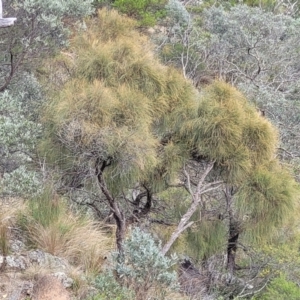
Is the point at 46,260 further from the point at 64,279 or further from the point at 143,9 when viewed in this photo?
the point at 143,9

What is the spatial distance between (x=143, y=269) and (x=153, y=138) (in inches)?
36.0

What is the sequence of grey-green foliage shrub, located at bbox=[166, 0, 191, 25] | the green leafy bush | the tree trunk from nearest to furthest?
the tree trunk → grey-green foliage shrub, located at bbox=[166, 0, 191, 25] → the green leafy bush

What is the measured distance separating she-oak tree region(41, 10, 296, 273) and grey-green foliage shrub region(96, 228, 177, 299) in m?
0.52

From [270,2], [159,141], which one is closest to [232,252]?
[159,141]

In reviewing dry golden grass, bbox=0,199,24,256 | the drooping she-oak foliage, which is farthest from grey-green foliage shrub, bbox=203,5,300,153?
dry golden grass, bbox=0,199,24,256

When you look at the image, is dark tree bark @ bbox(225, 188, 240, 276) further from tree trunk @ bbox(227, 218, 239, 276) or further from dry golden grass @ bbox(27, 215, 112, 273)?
dry golden grass @ bbox(27, 215, 112, 273)

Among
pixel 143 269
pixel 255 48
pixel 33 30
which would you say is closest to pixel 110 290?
pixel 143 269

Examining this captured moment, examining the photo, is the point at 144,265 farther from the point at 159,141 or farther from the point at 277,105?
the point at 277,105

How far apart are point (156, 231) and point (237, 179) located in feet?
3.44

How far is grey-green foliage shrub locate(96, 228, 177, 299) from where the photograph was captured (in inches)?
103

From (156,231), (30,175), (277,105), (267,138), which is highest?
(267,138)

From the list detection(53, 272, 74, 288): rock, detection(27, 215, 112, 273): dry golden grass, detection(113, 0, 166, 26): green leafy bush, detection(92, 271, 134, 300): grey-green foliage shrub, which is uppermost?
detection(113, 0, 166, 26): green leafy bush

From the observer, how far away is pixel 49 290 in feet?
8.25

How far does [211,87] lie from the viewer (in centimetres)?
340
